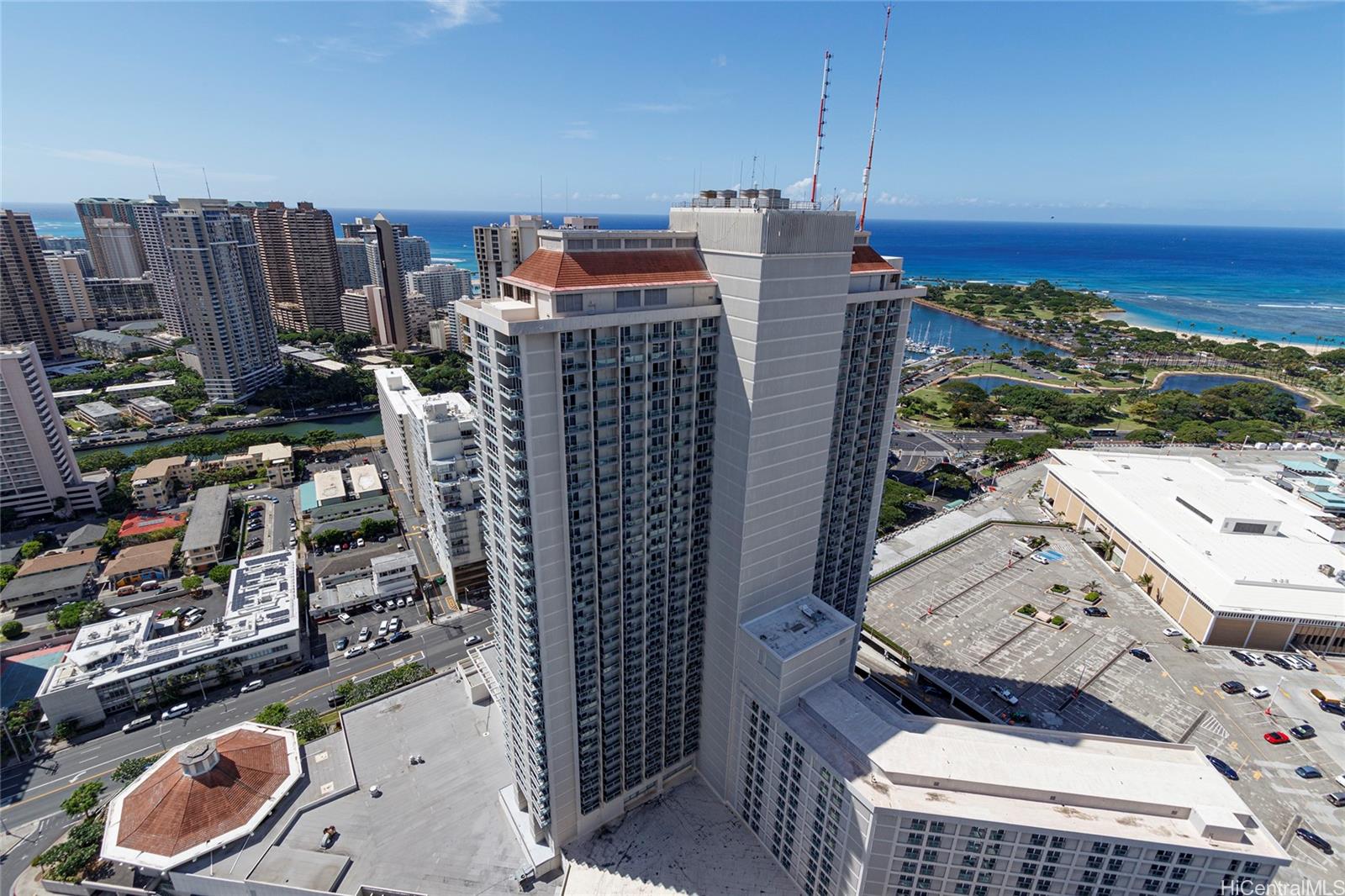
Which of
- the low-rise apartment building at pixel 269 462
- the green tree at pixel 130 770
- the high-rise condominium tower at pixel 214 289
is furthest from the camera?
the high-rise condominium tower at pixel 214 289

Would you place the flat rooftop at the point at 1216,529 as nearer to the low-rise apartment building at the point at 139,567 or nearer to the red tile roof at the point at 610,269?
the red tile roof at the point at 610,269

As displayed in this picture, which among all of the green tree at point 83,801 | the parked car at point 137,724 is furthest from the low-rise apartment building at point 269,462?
the green tree at point 83,801

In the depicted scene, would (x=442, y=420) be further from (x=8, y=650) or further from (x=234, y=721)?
(x=8, y=650)

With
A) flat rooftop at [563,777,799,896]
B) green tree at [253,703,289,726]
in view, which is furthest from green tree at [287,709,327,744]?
flat rooftop at [563,777,799,896]

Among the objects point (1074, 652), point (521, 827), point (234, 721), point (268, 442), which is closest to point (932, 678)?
point (1074, 652)

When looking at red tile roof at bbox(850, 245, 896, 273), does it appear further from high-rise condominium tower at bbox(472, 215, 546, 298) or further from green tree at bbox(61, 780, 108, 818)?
green tree at bbox(61, 780, 108, 818)
